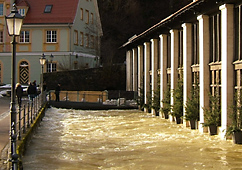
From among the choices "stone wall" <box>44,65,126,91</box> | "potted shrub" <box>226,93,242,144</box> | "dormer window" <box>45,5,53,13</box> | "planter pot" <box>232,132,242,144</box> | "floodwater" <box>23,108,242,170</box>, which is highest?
"dormer window" <box>45,5,53,13</box>

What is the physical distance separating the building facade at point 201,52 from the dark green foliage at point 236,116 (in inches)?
14.6

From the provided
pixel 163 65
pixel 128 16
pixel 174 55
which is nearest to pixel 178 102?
pixel 174 55

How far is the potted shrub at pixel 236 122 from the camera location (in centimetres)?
1415

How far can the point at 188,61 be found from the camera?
65.4 ft

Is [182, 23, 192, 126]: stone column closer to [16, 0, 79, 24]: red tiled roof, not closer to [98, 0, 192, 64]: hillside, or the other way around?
[16, 0, 79, 24]: red tiled roof

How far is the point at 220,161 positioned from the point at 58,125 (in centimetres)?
1083

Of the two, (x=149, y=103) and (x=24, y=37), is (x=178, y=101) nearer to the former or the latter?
(x=149, y=103)

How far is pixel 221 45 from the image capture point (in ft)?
52.9

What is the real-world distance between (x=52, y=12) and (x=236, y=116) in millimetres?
37392

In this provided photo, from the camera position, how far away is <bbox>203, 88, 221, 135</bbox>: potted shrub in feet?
53.2

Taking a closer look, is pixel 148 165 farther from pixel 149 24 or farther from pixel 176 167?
pixel 149 24

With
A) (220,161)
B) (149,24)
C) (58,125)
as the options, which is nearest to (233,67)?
(220,161)

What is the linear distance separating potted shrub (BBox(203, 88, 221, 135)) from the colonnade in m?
0.45

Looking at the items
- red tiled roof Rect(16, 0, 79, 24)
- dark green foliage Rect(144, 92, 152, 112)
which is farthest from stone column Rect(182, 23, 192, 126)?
red tiled roof Rect(16, 0, 79, 24)
